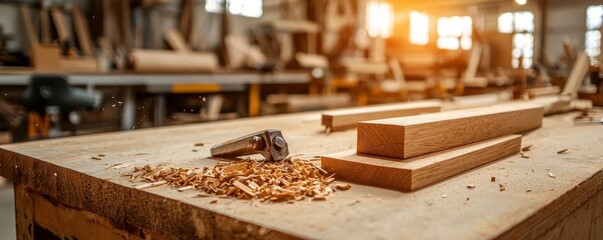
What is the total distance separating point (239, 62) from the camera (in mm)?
8367

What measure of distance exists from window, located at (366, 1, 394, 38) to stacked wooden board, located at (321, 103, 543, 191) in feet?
31.0

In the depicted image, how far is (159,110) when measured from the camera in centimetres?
629

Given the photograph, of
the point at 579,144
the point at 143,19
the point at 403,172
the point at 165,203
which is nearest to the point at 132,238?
the point at 165,203

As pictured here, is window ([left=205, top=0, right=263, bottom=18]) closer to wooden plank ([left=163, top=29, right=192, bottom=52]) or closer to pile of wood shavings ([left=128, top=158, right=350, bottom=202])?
wooden plank ([left=163, top=29, right=192, bottom=52])

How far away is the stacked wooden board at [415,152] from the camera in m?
1.06

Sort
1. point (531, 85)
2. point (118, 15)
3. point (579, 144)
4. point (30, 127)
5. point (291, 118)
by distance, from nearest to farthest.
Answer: point (579, 144) < point (291, 118) < point (531, 85) < point (30, 127) < point (118, 15)

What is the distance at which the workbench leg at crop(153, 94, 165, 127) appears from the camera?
6.16 m

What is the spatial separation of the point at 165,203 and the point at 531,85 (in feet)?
14.2

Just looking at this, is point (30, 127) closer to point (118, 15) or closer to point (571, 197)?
point (118, 15)

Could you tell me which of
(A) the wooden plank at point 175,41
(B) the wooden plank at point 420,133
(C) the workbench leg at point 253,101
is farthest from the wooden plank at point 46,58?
(B) the wooden plank at point 420,133

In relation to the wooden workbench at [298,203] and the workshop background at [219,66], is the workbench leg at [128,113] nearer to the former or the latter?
the workshop background at [219,66]

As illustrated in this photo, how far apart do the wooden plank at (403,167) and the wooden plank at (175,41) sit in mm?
7664

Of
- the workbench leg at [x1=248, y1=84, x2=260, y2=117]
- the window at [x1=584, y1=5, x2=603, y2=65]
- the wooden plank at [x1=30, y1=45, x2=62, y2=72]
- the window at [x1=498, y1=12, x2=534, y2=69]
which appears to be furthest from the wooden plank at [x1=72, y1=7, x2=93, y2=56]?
the window at [x1=584, y1=5, x2=603, y2=65]

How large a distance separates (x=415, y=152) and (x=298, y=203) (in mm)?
391
